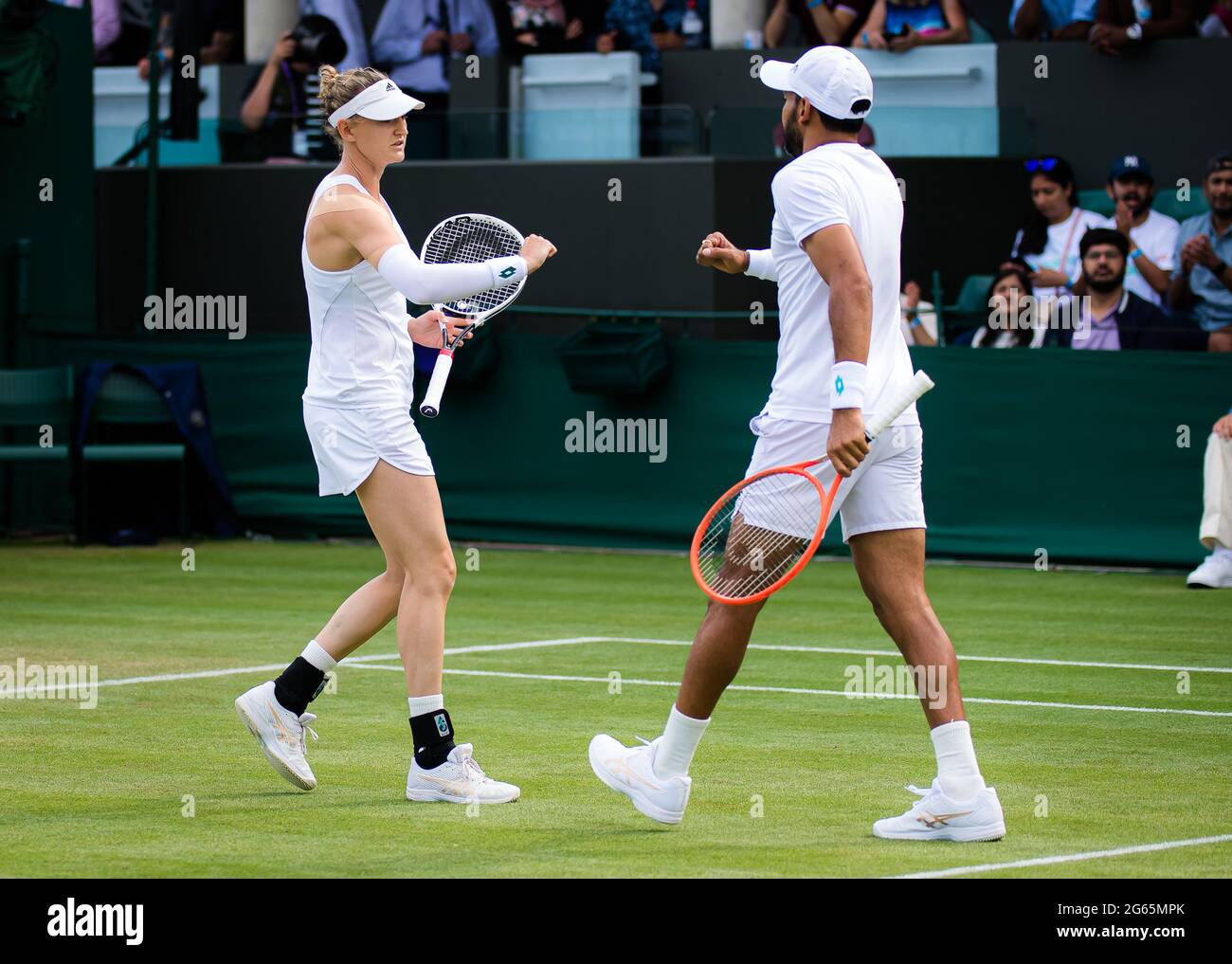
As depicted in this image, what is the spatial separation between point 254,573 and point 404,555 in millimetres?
7657

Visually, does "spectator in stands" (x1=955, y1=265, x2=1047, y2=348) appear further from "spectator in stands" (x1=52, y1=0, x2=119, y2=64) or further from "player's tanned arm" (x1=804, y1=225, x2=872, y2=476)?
"spectator in stands" (x1=52, y1=0, x2=119, y2=64)

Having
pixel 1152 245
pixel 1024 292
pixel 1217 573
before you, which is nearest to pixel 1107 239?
pixel 1024 292

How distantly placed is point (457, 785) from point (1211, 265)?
9.21 meters

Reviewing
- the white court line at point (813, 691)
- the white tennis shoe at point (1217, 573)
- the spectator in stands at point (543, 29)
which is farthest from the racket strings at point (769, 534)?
the spectator in stands at point (543, 29)

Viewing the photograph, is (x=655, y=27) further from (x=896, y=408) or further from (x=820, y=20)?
(x=896, y=408)

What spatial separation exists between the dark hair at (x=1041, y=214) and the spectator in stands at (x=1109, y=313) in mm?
1103

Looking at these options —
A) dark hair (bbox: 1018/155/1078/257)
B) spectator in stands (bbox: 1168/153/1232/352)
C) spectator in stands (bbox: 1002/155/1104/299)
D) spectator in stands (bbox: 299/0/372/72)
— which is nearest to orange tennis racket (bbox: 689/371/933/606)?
spectator in stands (bbox: 1168/153/1232/352)

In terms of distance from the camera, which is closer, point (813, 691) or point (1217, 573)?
point (813, 691)

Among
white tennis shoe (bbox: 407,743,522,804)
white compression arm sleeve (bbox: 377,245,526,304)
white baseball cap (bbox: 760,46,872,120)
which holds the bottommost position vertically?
white tennis shoe (bbox: 407,743,522,804)

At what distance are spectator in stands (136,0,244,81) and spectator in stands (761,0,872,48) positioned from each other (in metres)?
5.53

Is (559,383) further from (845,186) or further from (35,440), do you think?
(845,186)

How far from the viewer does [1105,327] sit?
47.9ft

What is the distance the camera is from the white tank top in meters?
7.03

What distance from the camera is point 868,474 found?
20.7 feet
